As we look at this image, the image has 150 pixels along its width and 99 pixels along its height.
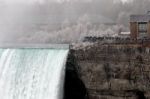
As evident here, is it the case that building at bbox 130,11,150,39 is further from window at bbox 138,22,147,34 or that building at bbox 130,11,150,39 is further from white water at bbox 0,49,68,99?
white water at bbox 0,49,68,99

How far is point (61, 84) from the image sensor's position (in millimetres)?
42438

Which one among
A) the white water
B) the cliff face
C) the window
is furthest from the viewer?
the white water

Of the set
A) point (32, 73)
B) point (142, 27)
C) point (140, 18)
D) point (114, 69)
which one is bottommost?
point (32, 73)

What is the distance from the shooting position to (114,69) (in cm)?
3959

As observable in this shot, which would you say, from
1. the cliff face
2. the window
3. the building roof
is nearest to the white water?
the cliff face

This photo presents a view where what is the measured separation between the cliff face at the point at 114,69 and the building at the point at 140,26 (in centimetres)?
258

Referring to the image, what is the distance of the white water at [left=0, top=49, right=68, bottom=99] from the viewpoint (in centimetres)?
4250

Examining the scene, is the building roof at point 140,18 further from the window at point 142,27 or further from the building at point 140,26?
the window at point 142,27

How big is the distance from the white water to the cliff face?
7.62ft

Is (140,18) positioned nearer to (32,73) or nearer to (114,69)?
(114,69)

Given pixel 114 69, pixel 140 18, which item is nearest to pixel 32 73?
pixel 114 69

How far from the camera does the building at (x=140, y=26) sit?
1607 inches

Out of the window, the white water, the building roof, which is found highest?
the building roof

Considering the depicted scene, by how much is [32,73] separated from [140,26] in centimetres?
1073
